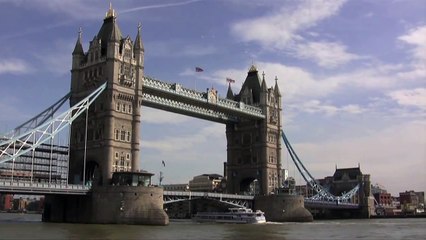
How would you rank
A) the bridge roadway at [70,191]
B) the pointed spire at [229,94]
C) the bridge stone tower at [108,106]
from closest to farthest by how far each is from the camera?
the bridge roadway at [70,191], the bridge stone tower at [108,106], the pointed spire at [229,94]

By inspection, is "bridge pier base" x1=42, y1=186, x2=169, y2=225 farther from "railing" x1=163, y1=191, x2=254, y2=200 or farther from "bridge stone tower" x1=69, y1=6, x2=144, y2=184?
"railing" x1=163, y1=191, x2=254, y2=200

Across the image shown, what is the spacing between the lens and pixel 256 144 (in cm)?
12962

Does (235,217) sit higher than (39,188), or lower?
lower

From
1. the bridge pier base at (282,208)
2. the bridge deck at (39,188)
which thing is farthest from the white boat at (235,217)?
the bridge deck at (39,188)

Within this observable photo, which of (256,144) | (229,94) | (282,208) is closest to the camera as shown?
(282,208)

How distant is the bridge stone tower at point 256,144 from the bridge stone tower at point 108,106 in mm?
40286

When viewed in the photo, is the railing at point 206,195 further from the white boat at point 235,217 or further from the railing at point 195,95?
the railing at point 195,95

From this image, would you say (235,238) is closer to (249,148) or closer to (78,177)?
(78,177)

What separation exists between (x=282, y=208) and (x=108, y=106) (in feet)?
150

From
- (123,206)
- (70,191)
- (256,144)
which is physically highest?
(256,144)

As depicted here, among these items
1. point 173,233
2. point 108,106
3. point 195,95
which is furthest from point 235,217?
point 173,233

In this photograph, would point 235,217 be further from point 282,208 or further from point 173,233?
point 173,233

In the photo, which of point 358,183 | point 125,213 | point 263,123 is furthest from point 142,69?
point 358,183

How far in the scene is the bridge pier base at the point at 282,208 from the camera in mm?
116688
